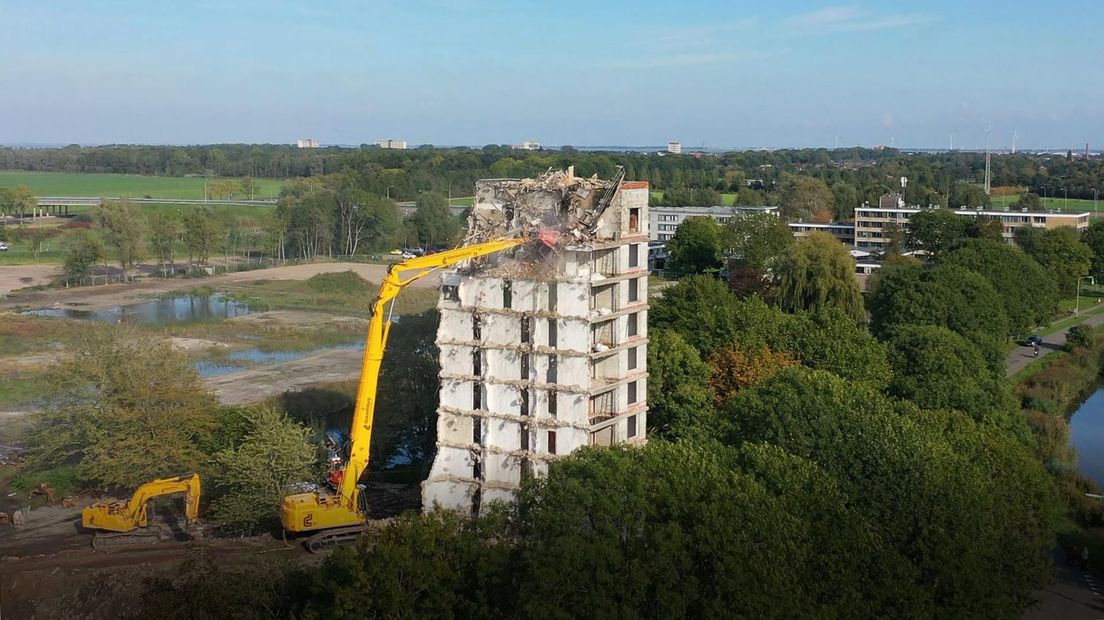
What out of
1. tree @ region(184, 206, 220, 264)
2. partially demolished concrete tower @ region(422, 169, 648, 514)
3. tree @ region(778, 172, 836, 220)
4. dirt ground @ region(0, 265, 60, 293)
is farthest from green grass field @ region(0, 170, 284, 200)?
partially demolished concrete tower @ region(422, 169, 648, 514)

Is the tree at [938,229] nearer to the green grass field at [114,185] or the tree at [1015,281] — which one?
the tree at [1015,281]

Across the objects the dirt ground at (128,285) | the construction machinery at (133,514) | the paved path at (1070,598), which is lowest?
the paved path at (1070,598)

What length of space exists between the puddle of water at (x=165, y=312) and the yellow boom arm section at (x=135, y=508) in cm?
3431

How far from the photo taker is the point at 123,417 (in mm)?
31188

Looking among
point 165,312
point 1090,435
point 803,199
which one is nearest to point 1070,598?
point 1090,435

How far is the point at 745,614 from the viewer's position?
1938 centimetres

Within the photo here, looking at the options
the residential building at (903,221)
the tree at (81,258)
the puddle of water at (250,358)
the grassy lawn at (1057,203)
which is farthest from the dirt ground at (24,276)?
the grassy lawn at (1057,203)

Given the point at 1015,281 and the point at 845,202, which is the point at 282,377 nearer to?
the point at 1015,281

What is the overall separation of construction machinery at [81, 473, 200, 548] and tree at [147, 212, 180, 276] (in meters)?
55.1

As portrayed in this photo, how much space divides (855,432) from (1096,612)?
6994 millimetres

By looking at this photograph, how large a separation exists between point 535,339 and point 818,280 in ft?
115

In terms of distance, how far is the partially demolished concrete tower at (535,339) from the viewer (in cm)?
2564

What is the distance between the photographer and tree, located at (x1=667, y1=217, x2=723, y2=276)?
3006 inches

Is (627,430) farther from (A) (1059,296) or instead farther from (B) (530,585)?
(A) (1059,296)
